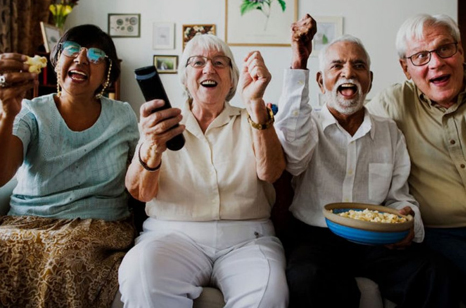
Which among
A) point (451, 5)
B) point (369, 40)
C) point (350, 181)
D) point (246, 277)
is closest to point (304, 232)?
point (350, 181)

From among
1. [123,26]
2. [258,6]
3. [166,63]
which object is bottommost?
[166,63]

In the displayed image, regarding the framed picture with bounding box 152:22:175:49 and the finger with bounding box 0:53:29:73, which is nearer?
the finger with bounding box 0:53:29:73

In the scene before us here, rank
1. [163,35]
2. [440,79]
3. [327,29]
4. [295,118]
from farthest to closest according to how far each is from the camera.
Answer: [163,35] → [327,29] → [440,79] → [295,118]

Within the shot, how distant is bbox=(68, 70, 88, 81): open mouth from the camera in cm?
149

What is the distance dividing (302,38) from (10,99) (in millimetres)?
961

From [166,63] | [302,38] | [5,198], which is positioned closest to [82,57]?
[5,198]

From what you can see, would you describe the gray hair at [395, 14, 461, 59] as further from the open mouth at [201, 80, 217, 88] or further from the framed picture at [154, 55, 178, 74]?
the framed picture at [154, 55, 178, 74]

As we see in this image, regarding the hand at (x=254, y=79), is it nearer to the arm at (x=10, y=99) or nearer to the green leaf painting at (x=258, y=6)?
the arm at (x=10, y=99)

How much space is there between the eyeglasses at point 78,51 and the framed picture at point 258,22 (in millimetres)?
2949

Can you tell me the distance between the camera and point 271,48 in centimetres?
432

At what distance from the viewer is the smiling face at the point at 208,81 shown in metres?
1.47

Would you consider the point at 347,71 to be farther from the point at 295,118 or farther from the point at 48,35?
the point at 48,35

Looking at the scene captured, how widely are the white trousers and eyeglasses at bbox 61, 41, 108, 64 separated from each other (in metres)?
0.69

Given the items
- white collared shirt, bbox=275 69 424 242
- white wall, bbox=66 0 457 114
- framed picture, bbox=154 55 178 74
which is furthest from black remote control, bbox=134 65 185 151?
framed picture, bbox=154 55 178 74
